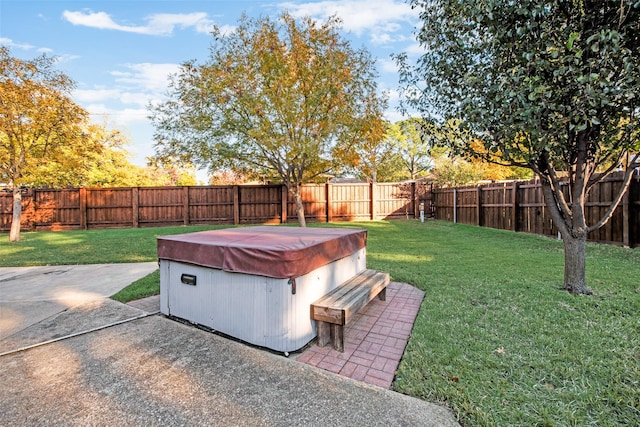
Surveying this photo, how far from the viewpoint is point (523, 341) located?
265 cm

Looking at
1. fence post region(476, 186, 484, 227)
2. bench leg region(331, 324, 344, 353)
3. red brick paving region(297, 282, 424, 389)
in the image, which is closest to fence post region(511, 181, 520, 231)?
fence post region(476, 186, 484, 227)

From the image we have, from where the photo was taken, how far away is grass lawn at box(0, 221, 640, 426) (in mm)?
1860

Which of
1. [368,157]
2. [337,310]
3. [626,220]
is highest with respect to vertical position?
[368,157]

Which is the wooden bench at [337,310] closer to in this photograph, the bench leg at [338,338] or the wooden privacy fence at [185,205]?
the bench leg at [338,338]

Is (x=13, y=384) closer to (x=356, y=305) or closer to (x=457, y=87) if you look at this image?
(x=356, y=305)

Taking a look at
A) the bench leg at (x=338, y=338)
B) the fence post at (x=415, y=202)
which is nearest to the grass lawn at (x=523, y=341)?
the bench leg at (x=338, y=338)

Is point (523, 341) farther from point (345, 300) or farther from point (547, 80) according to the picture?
point (547, 80)

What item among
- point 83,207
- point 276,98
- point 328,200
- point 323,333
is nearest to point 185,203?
point 83,207

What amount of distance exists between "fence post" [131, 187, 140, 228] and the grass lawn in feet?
33.7

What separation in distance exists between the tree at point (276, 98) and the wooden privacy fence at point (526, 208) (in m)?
5.00

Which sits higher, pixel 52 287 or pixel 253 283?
pixel 253 283

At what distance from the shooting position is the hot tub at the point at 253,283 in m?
2.50

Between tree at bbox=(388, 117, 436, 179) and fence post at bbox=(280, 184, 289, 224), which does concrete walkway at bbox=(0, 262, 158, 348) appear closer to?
fence post at bbox=(280, 184, 289, 224)

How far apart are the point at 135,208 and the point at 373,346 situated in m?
14.1
